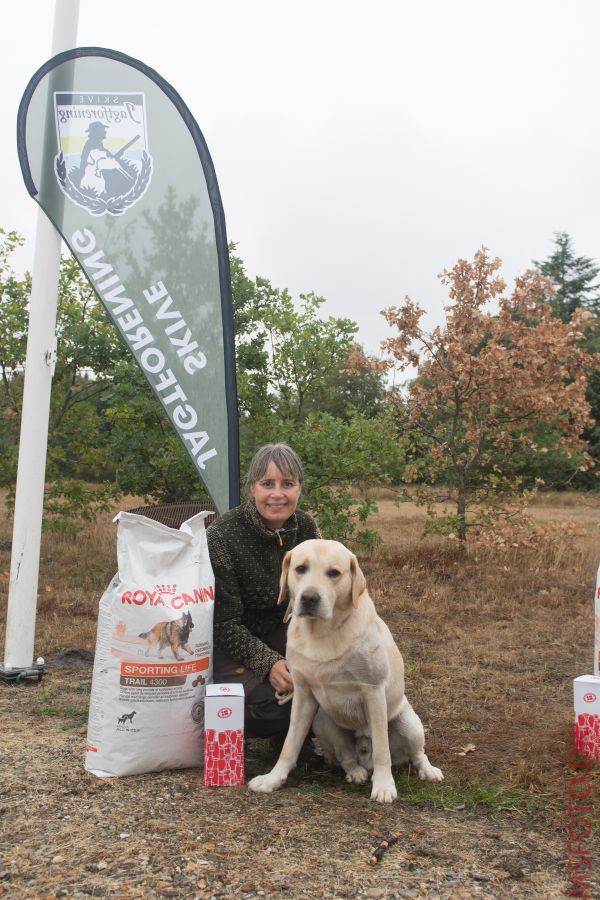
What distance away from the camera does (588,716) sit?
3281 millimetres

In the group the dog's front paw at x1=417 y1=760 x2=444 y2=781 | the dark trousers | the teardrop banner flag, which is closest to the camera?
the dog's front paw at x1=417 y1=760 x2=444 y2=781

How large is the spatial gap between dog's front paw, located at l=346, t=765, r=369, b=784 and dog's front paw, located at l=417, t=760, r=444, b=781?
237 millimetres

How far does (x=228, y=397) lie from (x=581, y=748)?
2.60 m

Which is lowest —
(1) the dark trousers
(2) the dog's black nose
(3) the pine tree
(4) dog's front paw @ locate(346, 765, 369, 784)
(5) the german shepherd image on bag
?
(4) dog's front paw @ locate(346, 765, 369, 784)

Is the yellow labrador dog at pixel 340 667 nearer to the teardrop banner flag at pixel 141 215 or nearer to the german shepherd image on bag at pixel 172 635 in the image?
the german shepherd image on bag at pixel 172 635

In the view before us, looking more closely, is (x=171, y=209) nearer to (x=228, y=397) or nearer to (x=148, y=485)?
(x=228, y=397)

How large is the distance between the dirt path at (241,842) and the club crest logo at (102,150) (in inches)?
121

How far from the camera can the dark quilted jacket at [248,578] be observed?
135 inches

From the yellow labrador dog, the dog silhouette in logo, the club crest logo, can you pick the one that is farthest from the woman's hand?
the club crest logo

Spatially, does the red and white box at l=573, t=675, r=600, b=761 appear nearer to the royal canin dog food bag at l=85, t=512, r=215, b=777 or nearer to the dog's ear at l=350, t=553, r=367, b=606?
the dog's ear at l=350, t=553, r=367, b=606

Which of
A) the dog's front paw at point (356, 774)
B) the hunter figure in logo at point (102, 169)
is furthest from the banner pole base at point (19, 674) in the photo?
the hunter figure in logo at point (102, 169)

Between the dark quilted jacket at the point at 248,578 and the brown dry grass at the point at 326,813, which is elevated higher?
the dark quilted jacket at the point at 248,578

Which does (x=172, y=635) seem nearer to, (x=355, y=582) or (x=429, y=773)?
(x=355, y=582)

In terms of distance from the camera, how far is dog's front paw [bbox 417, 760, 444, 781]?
3.14m
